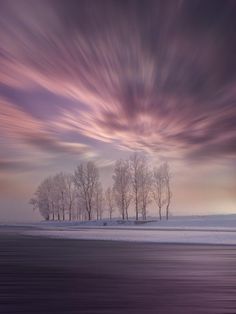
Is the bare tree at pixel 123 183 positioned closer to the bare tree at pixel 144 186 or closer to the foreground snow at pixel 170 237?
the bare tree at pixel 144 186

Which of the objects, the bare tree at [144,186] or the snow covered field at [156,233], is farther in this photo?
the bare tree at [144,186]

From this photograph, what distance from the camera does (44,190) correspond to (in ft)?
444

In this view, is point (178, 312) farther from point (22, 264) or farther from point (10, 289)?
point (22, 264)

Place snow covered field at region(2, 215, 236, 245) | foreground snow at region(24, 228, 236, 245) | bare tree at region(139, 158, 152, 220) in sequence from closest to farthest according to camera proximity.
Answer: foreground snow at region(24, 228, 236, 245) → snow covered field at region(2, 215, 236, 245) → bare tree at region(139, 158, 152, 220)

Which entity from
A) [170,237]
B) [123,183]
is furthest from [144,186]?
[170,237]

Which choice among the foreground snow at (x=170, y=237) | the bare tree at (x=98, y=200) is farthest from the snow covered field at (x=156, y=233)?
the bare tree at (x=98, y=200)

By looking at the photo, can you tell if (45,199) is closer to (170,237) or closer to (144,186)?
(144,186)

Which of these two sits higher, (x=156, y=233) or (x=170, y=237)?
(x=156, y=233)

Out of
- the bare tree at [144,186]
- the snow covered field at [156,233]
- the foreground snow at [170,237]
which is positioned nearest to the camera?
the foreground snow at [170,237]

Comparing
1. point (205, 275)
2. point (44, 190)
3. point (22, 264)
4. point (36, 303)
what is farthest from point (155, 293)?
point (44, 190)

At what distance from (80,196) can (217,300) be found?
4171 inches

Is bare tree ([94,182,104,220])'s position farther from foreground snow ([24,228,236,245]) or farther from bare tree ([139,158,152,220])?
foreground snow ([24,228,236,245])

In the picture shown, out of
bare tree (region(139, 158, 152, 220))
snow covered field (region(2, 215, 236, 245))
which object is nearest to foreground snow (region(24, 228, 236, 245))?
snow covered field (region(2, 215, 236, 245))

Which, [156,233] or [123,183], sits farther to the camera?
[123,183]
